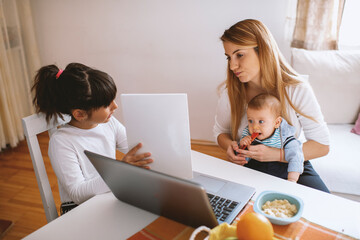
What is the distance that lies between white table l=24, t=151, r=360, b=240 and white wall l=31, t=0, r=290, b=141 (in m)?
1.72

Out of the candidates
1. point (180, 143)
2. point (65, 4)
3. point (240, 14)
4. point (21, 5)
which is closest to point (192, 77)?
point (240, 14)

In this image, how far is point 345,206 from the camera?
98cm

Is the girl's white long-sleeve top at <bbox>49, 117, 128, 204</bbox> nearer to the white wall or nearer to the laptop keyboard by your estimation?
the laptop keyboard

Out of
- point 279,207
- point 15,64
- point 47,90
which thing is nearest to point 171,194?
point 279,207

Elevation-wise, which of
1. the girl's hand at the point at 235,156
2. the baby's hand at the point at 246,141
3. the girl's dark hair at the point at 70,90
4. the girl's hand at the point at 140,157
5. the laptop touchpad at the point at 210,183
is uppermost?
the girl's dark hair at the point at 70,90

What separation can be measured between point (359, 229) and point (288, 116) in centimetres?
66

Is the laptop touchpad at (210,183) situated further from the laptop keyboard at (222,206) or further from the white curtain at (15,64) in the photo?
the white curtain at (15,64)

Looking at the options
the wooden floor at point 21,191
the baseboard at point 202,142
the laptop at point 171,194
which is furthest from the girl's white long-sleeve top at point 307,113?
the baseboard at point 202,142

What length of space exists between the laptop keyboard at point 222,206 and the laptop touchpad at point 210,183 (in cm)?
4

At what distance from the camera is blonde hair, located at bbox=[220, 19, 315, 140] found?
1.37 m

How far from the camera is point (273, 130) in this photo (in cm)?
138

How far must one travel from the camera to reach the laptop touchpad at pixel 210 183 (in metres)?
1.07

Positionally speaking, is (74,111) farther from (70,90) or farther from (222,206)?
(222,206)

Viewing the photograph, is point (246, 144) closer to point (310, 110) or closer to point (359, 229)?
point (310, 110)
